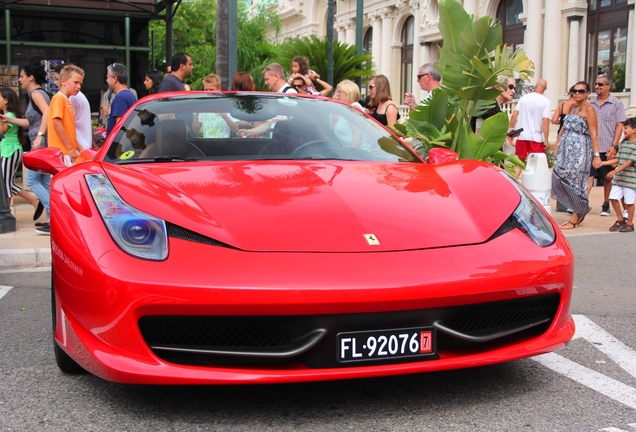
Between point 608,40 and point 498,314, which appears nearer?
point 498,314

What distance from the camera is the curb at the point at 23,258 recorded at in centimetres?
698

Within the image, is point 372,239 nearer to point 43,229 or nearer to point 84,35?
point 43,229

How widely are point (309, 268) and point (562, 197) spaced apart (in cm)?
750

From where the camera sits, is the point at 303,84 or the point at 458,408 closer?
the point at 458,408

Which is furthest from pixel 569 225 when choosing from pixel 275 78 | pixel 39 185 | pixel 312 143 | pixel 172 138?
pixel 172 138

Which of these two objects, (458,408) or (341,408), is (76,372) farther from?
(458,408)

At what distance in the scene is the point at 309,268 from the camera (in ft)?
9.50

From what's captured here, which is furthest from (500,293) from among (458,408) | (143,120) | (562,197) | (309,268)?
(562,197)

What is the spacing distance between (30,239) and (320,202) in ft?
17.9

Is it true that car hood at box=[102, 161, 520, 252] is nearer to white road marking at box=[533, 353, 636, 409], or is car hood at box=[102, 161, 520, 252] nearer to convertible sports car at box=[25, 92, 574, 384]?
convertible sports car at box=[25, 92, 574, 384]

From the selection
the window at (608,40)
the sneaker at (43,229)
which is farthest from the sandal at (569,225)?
the window at (608,40)

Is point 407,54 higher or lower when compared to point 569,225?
higher

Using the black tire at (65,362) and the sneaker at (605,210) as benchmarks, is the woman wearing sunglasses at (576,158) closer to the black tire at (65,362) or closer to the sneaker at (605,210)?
the sneaker at (605,210)

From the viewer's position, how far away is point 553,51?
2716cm
